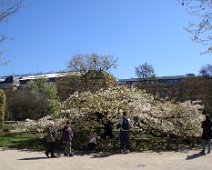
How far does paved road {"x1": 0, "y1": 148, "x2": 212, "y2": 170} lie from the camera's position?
14.6 metres

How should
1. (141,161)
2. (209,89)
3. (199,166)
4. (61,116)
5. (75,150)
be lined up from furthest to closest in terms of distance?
1. (209,89)
2. (61,116)
3. (75,150)
4. (141,161)
5. (199,166)

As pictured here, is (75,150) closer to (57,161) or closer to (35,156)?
(35,156)

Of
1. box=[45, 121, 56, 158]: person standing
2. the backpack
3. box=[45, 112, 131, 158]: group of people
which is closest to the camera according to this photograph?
box=[45, 121, 56, 158]: person standing

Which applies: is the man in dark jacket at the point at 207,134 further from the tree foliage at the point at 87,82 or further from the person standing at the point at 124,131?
the tree foliage at the point at 87,82

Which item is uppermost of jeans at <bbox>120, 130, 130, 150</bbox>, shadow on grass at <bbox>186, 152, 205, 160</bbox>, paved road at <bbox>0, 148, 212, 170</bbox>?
jeans at <bbox>120, 130, 130, 150</bbox>

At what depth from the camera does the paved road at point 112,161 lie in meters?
14.6

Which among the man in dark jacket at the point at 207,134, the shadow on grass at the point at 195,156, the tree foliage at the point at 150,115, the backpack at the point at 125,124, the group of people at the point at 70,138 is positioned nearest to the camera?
the shadow on grass at the point at 195,156

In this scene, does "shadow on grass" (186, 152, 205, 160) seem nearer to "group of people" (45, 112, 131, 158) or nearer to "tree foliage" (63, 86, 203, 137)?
"group of people" (45, 112, 131, 158)

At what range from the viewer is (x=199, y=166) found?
14.5m

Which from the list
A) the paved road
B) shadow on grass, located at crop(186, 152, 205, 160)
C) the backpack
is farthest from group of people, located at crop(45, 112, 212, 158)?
the paved road

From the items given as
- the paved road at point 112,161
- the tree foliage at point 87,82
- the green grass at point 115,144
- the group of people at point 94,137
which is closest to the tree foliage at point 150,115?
the green grass at point 115,144

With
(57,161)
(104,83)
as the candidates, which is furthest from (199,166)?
(104,83)

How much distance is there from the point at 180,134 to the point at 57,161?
7636 mm

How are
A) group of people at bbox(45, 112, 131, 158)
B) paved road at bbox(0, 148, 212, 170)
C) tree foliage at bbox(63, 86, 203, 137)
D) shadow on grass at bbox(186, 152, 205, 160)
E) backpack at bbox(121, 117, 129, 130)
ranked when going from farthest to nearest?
tree foliage at bbox(63, 86, 203, 137) < backpack at bbox(121, 117, 129, 130) < group of people at bbox(45, 112, 131, 158) < shadow on grass at bbox(186, 152, 205, 160) < paved road at bbox(0, 148, 212, 170)
